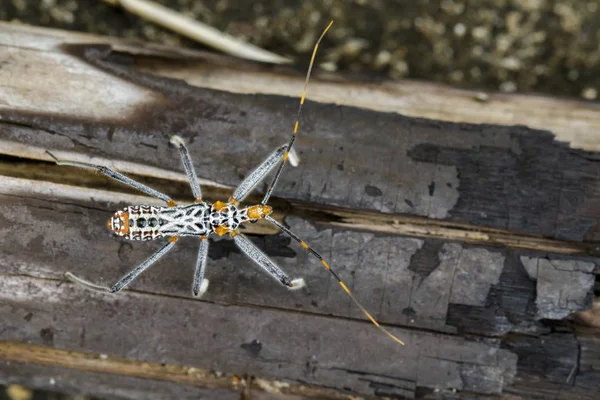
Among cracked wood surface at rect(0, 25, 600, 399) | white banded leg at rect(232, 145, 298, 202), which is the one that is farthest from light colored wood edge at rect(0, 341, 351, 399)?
white banded leg at rect(232, 145, 298, 202)

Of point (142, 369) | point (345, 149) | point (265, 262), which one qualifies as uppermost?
point (345, 149)

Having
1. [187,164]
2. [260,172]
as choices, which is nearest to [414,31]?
[260,172]

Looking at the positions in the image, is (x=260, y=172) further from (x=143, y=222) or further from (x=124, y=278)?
(x=124, y=278)

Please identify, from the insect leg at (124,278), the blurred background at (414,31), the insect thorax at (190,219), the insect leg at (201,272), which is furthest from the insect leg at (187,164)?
the blurred background at (414,31)

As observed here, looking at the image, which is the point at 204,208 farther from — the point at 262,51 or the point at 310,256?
the point at 262,51

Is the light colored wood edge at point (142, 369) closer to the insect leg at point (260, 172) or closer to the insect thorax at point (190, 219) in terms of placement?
the insect thorax at point (190, 219)

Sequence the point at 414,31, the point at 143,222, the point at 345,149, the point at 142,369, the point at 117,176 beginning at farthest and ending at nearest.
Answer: the point at 414,31 → the point at 142,369 → the point at 345,149 → the point at 117,176 → the point at 143,222

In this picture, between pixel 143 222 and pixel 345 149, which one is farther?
pixel 345 149

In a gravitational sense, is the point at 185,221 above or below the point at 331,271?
above
